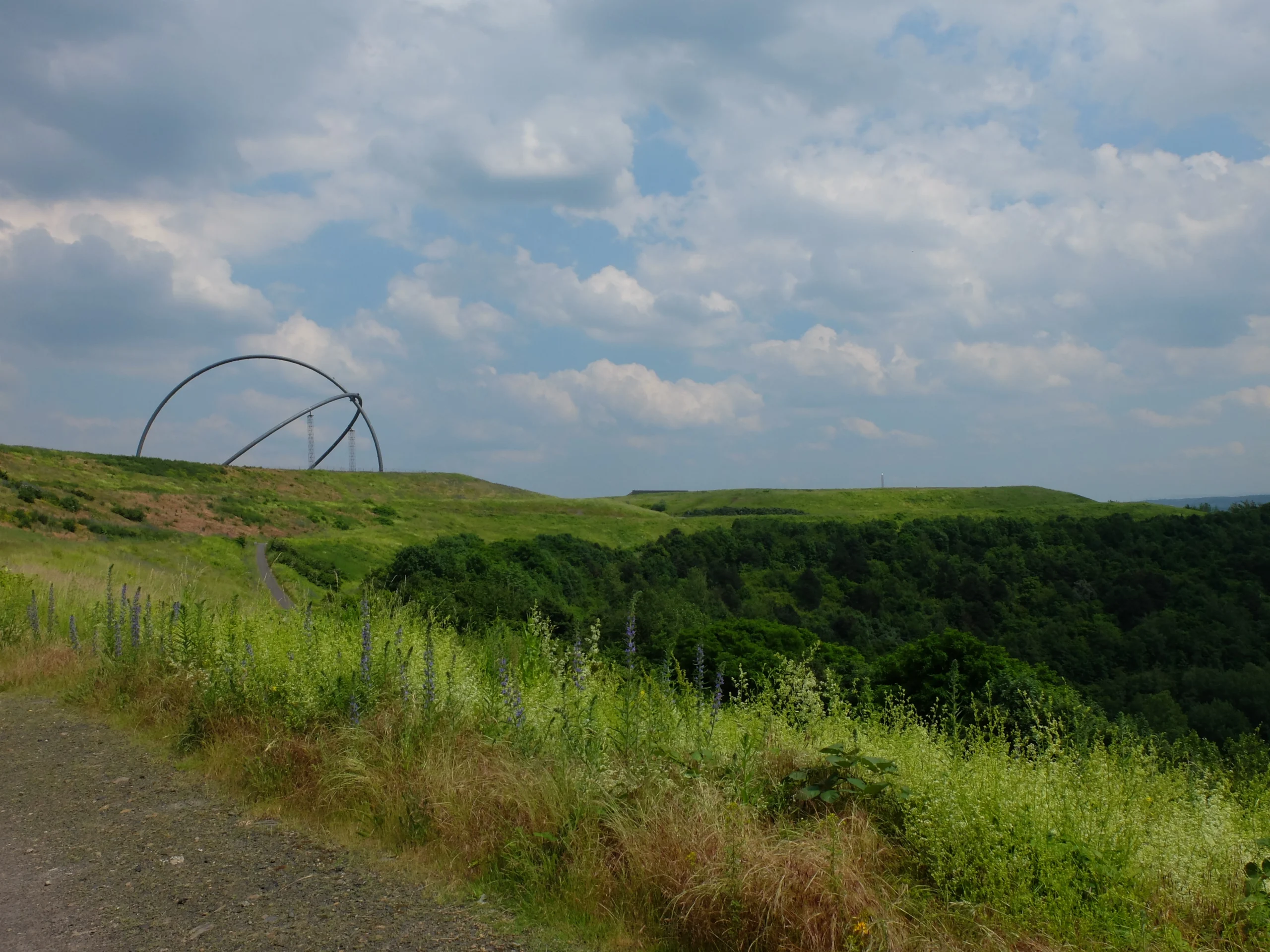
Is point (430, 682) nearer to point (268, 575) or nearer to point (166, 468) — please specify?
point (268, 575)

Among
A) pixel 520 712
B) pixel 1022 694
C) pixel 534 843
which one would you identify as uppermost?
pixel 520 712

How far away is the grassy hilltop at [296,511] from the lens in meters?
30.9

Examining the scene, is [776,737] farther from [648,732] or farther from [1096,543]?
[1096,543]

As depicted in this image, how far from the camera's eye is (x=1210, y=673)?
2978cm

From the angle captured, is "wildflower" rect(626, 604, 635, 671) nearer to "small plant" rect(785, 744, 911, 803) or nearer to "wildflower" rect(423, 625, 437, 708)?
"wildflower" rect(423, 625, 437, 708)

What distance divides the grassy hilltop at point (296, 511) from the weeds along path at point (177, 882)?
582 cm

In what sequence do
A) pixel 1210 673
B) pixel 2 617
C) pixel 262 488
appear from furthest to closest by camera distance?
1. pixel 262 488
2. pixel 1210 673
3. pixel 2 617

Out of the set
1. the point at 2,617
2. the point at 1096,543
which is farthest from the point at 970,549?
the point at 2,617

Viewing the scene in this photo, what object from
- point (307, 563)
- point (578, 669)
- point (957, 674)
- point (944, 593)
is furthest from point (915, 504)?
point (578, 669)

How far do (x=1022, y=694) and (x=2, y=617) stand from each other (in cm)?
1157

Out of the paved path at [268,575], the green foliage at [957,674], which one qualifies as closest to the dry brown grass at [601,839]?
the green foliage at [957,674]

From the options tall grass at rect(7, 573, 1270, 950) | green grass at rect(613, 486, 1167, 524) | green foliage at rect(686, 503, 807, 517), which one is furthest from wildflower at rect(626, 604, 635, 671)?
green foliage at rect(686, 503, 807, 517)

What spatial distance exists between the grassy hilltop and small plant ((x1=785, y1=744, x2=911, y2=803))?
8.52 meters

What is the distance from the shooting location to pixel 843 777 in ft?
12.9
